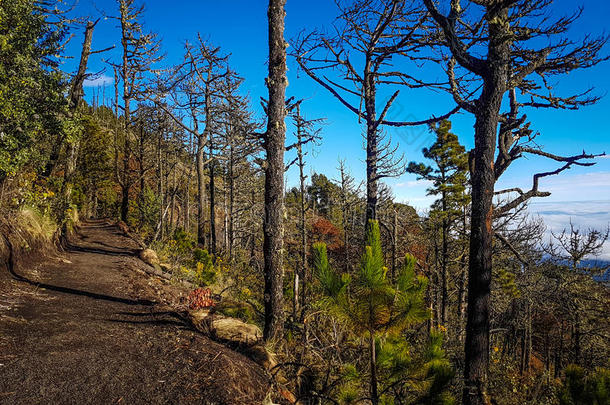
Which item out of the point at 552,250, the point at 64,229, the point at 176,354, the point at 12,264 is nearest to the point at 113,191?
the point at 64,229

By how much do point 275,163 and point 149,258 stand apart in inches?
274

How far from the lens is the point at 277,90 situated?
4.55 metres

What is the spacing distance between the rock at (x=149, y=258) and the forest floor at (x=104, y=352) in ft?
11.2

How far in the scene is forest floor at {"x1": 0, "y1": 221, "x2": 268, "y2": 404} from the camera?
2461 millimetres

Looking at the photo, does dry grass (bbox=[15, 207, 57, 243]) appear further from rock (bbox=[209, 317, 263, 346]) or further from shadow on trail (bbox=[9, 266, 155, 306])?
rock (bbox=[209, 317, 263, 346])

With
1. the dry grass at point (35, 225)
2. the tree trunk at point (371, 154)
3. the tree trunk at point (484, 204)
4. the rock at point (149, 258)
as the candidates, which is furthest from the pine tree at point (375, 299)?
the rock at point (149, 258)

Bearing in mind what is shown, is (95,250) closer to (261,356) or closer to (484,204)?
(261,356)

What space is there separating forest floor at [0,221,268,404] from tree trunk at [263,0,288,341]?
1.09 metres

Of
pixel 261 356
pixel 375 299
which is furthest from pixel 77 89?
pixel 375 299

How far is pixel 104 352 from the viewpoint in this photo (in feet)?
9.99

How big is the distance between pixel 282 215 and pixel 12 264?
200 inches

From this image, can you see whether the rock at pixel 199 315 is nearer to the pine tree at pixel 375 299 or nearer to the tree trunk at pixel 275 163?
the tree trunk at pixel 275 163

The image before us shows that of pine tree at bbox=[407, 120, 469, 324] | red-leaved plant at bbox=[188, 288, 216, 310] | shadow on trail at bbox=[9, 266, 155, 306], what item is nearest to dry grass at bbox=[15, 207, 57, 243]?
shadow on trail at bbox=[9, 266, 155, 306]

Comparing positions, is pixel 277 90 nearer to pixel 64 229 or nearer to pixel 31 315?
pixel 31 315
